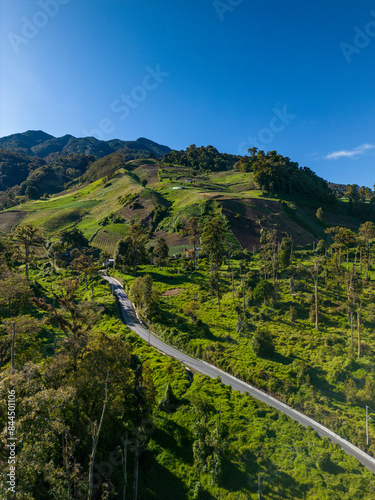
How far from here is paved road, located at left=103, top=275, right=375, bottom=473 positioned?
2697cm

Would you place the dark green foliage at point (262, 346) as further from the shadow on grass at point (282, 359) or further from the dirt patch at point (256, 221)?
the dirt patch at point (256, 221)

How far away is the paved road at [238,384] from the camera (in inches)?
1062

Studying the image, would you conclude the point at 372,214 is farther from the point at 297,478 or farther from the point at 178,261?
the point at 297,478

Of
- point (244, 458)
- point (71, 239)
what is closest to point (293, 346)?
point (244, 458)

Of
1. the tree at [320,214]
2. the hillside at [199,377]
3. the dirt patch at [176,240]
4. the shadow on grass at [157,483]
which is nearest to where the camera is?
the hillside at [199,377]

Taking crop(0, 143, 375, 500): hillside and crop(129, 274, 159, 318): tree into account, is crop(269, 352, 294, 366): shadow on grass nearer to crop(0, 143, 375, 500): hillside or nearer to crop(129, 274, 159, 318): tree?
crop(0, 143, 375, 500): hillside

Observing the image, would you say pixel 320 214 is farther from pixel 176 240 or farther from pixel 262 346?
pixel 262 346

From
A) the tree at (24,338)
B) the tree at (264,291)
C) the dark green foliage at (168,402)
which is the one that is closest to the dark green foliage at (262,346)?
the tree at (264,291)

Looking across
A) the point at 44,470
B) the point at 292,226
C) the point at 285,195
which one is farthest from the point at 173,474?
the point at 285,195

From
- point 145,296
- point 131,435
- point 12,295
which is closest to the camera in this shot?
point 131,435
